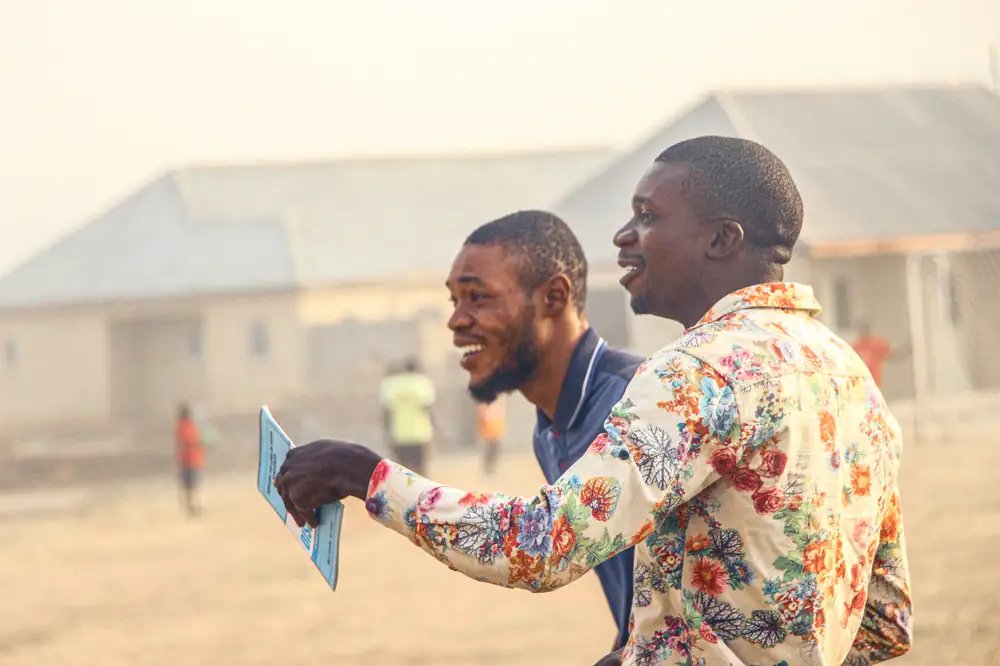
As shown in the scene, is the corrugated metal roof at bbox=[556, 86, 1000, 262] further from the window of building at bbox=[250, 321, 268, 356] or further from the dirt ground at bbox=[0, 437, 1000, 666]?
the window of building at bbox=[250, 321, 268, 356]

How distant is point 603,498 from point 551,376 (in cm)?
113

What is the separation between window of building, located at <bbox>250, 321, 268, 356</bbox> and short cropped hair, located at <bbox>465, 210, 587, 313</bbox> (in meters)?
20.6

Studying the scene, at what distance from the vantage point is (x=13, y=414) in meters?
24.0

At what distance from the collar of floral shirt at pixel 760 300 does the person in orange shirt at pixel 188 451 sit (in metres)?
11.4

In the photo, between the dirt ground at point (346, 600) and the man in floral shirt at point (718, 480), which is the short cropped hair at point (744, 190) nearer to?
Result: the man in floral shirt at point (718, 480)

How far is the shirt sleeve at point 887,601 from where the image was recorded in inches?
77.7

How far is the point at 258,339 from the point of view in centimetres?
2322

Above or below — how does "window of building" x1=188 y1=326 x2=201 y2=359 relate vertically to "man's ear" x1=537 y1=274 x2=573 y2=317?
above

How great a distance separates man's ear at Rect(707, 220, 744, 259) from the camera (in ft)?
6.12

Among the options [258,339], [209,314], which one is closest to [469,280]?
[258,339]

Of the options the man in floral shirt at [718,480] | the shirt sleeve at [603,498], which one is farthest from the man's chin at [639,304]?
the shirt sleeve at [603,498]

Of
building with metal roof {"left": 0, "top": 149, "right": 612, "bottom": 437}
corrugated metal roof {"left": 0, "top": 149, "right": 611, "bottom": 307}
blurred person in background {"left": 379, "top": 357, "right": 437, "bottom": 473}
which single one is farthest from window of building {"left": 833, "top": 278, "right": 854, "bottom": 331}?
corrugated metal roof {"left": 0, "top": 149, "right": 611, "bottom": 307}

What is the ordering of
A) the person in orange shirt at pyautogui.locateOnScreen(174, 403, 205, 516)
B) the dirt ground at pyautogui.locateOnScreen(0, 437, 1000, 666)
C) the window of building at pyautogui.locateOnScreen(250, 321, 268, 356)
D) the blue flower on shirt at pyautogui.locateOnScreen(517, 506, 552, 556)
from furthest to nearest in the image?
the window of building at pyautogui.locateOnScreen(250, 321, 268, 356) < the person in orange shirt at pyautogui.locateOnScreen(174, 403, 205, 516) < the dirt ground at pyautogui.locateOnScreen(0, 437, 1000, 666) < the blue flower on shirt at pyautogui.locateOnScreen(517, 506, 552, 556)

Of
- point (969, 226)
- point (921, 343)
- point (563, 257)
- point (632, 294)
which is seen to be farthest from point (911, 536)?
point (632, 294)
